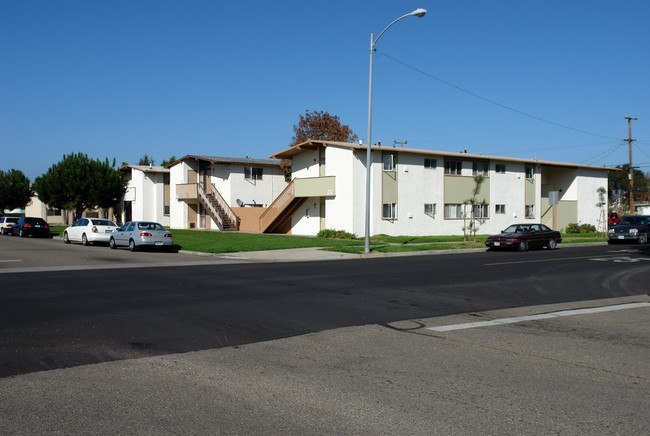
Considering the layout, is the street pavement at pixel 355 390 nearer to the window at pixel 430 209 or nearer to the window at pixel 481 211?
the window at pixel 430 209

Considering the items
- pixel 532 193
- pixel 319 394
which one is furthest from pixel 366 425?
pixel 532 193

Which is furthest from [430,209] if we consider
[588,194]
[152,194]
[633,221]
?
[152,194]

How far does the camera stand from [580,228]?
45031 millimetres

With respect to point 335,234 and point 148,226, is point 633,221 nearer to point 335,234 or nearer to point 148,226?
point 335,234

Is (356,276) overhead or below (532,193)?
below

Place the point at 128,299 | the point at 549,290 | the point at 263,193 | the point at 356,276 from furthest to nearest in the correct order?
the point at 263,193 → the point at 356,276 → the point at 549,290 → the point at 128,299

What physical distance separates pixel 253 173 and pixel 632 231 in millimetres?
29961

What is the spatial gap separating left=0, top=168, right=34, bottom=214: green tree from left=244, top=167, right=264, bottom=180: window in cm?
3841

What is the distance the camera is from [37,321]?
868cm

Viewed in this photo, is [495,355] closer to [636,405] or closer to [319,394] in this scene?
[636,405]

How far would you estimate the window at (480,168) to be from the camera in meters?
40.4

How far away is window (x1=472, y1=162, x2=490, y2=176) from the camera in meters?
40.4

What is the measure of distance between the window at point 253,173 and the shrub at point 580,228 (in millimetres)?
26488

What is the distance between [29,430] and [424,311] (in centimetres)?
718
